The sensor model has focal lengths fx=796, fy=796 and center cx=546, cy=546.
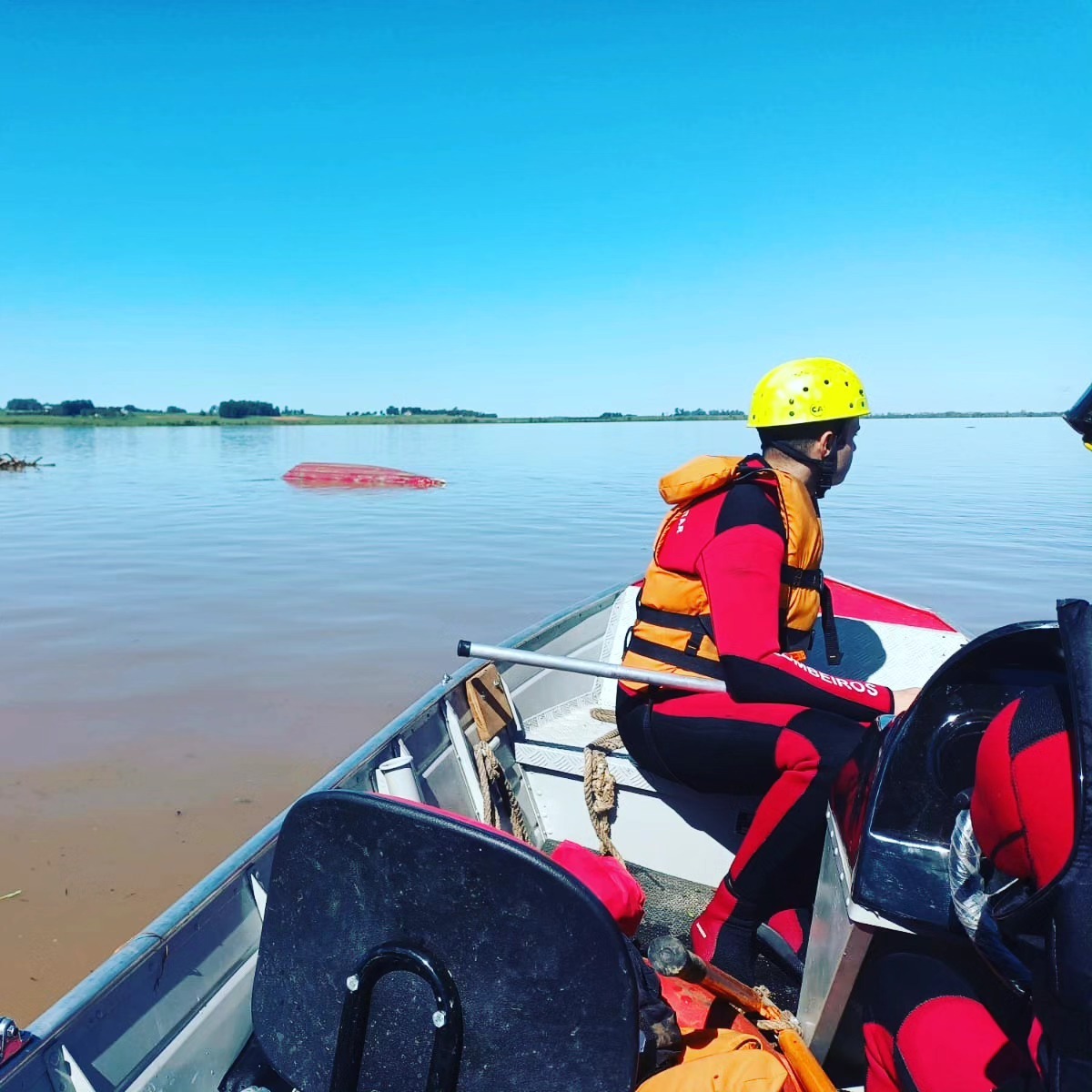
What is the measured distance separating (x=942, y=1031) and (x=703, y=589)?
1455 mm

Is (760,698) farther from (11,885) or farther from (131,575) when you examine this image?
(131,575)

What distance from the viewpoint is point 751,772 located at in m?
2.58

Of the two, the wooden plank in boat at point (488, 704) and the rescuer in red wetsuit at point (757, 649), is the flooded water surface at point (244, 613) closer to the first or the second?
the wooden plank in boat at point (488, 704)

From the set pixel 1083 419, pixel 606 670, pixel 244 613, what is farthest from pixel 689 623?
pixel 244 613

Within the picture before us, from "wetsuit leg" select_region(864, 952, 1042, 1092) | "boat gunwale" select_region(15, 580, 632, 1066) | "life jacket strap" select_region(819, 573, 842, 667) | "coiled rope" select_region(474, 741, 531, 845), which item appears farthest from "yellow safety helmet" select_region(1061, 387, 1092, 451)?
"coiled rope" select_region(474, 741, 531, 845)

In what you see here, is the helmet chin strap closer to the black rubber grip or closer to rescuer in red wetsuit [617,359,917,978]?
rescuer in red wetsuit [617,359,917,978]

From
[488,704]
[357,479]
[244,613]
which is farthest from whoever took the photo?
[357,479]

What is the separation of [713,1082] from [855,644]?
10.3 ft

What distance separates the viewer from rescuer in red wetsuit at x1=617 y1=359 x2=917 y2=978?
7.93 ft

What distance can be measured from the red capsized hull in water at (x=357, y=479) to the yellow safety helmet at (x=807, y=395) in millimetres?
23667

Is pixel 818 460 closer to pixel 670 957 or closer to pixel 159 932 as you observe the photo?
pixel 670 957

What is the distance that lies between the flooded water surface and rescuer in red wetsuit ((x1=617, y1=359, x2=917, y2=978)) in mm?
3034

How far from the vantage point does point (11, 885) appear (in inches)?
168

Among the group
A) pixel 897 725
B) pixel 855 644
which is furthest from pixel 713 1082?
pixel 855 644
